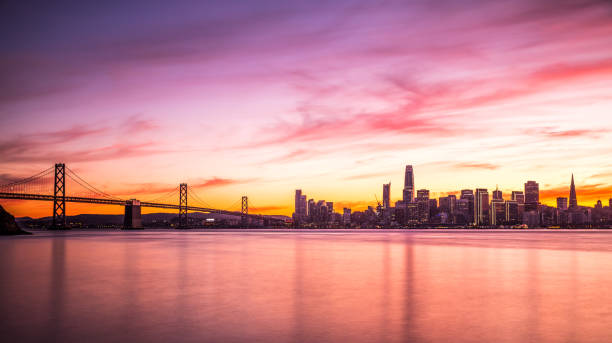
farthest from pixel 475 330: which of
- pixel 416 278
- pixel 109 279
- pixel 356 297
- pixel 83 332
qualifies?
pixel 109 279

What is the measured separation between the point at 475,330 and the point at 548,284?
8.71 metres

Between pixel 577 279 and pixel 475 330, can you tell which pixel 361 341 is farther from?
pixel 577 279

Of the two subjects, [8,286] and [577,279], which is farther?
[577,279]

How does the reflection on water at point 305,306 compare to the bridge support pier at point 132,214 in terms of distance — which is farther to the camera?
the bridge support pier at point 132,214

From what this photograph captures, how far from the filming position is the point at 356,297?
42.4 feet

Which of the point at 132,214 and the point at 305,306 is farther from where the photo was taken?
the point at 132,214

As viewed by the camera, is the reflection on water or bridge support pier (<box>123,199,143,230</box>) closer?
the reflection on water

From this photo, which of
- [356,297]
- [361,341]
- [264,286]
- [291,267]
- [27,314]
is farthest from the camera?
[291,267]

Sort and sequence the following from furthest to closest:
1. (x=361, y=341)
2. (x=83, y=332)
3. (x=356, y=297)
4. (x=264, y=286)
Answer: (x=264, y=286) → (x=356, y=297) → (x=83, y=332) → (x=361, y=341)

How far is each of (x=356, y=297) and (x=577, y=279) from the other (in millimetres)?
9837

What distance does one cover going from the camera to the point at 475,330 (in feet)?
29.2

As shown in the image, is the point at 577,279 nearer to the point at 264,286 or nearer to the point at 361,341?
the point at 264,286

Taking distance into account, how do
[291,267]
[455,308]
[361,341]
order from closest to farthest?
[361,341] < [455,308] < [291,267]

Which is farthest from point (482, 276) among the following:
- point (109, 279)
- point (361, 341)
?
point (109, 279)
